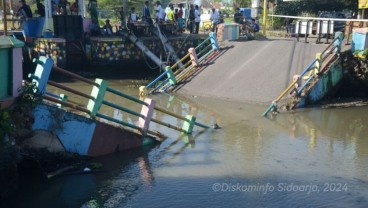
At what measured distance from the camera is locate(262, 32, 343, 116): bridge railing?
42.1 feet

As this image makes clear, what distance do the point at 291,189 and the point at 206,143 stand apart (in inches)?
114

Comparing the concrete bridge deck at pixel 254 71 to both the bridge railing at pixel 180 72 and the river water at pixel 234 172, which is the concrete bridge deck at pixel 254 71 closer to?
the bridge railing at pixel 180 72

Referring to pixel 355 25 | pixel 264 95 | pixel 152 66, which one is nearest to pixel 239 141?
pixel 264 95

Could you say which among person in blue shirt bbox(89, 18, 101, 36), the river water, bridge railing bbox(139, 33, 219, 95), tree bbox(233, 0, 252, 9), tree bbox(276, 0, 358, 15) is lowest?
the river water

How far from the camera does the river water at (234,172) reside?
6934 millimetres

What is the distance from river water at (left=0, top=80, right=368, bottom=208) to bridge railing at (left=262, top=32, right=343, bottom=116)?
1121mm

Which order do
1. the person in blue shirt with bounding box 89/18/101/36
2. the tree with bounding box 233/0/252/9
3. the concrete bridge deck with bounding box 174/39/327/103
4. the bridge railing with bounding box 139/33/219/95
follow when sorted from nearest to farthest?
the concrete bridge deck with bounding box 174/39/327/103 < the bridge railing with bounding box 139/33/219/95 < the person in blue shirt with bounding box 89/18/101/36 < the tree with bounding box 233/0/252/9

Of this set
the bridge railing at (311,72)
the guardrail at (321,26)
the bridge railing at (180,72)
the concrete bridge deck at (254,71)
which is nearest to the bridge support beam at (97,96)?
the bridge railing at (311,72)

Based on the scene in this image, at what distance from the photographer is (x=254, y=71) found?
15.8m

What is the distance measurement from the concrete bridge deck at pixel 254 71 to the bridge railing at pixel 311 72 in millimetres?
651

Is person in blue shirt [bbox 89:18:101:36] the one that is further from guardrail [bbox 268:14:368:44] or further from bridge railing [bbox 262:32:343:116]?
bridge railing [bbox 262:32:343:116]

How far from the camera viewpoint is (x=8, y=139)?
6.25 metres

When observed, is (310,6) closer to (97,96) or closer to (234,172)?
(234,172)

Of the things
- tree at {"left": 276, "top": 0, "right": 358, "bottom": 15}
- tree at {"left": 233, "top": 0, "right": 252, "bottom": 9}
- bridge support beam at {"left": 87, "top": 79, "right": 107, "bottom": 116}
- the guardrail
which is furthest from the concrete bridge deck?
tree at {"left": 233, "top": 0, "right": 252, "bottom": 9}
